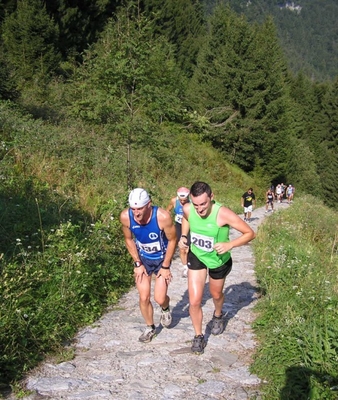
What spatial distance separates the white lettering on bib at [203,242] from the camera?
511cm

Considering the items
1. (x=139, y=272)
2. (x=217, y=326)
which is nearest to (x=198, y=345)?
(x=217, y=326)

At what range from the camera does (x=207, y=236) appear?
16.7ft

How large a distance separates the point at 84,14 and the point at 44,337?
27705 mm

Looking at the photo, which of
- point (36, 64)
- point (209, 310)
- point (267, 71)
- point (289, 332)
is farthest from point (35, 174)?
point (267, 71)

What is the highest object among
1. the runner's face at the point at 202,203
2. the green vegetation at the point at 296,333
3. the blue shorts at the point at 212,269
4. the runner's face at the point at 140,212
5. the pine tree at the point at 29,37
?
the pine tree at the point at 29,37

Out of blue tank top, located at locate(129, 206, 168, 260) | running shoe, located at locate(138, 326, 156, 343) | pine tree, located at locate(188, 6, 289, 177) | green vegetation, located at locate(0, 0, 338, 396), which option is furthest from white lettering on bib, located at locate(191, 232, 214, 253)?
pine tree, located at locate(188, 6, 289, 177)

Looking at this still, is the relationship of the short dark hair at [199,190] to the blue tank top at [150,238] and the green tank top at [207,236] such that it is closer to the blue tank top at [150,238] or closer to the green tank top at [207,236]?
the green tank top at [207,236]

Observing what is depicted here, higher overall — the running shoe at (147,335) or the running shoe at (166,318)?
the running shoe at (166,318)

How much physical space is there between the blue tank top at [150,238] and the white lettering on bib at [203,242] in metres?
0.35

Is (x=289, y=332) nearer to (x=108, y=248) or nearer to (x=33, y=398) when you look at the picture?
(x=33, y=398)

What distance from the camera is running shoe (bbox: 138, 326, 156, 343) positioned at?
552 centimetres

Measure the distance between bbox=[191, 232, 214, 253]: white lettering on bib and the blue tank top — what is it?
13.9 inches

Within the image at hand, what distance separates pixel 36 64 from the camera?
24.6 m

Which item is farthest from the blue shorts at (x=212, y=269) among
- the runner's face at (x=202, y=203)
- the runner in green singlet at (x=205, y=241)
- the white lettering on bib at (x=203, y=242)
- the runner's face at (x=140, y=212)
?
the runner's face at (x=140, y=212)
